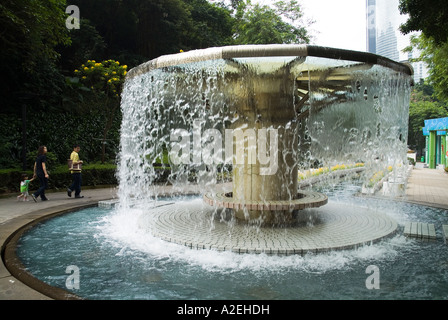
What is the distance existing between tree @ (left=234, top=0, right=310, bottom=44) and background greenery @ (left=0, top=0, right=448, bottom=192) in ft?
0.37

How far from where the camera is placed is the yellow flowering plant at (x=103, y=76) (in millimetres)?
15477

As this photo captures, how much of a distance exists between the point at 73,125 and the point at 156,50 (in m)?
8.44

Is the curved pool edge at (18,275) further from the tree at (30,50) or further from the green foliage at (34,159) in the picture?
the tree at (30,50)

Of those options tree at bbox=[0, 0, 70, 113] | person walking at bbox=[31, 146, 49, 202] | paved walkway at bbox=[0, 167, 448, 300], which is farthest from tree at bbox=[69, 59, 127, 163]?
person walking at bbox=[31, 146, 49, 202]

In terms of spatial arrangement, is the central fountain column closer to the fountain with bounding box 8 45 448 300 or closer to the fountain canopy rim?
the fountain with bounding box 8 45 448 300

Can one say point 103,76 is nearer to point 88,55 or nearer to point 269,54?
point 88,55

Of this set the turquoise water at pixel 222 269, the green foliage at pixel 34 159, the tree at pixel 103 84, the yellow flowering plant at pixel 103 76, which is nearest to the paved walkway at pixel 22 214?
the turquoise water at pixel 222 269

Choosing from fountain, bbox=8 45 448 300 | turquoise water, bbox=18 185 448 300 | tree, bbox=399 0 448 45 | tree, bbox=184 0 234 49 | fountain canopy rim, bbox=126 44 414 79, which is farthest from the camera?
tree, bbox=184 0 234 49

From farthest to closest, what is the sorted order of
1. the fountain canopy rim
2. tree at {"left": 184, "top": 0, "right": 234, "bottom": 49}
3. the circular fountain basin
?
tree at {"left": 184, "top": 0, "right": 234, "bottom": 49} → the circular fountain basin → the fountain canopy rim

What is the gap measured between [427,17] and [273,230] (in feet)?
21.0

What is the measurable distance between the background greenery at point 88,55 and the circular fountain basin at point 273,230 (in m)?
5.09

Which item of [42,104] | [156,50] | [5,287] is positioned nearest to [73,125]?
[42,104]

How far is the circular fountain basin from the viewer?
465cm
